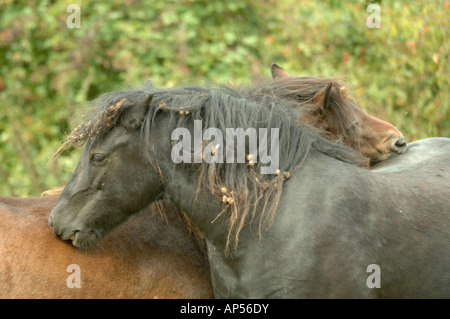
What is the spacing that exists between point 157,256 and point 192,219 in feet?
1.63

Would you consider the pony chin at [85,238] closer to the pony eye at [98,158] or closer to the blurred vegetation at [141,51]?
the pony eye at [98,158]

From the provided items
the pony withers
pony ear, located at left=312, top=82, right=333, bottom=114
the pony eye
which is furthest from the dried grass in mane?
pony ear, located at left=312, top=82, right=333, bottom=114

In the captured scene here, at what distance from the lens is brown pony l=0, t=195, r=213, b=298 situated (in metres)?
3.24

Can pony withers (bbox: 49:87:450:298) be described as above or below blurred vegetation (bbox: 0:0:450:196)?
below

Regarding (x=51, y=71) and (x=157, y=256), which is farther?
(x=51, y=71)

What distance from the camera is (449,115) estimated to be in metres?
6.54

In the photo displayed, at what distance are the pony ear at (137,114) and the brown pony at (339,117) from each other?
0.92 m

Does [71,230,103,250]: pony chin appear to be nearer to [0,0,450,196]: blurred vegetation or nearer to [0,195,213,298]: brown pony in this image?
[0,195,213,298]: brown pony

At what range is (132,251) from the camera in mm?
3488

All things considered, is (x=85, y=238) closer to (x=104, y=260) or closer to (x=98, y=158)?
(x=104, y=260)

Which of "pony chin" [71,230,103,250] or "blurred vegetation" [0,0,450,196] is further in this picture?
"blurred vegetation" [0,0,450,196]
